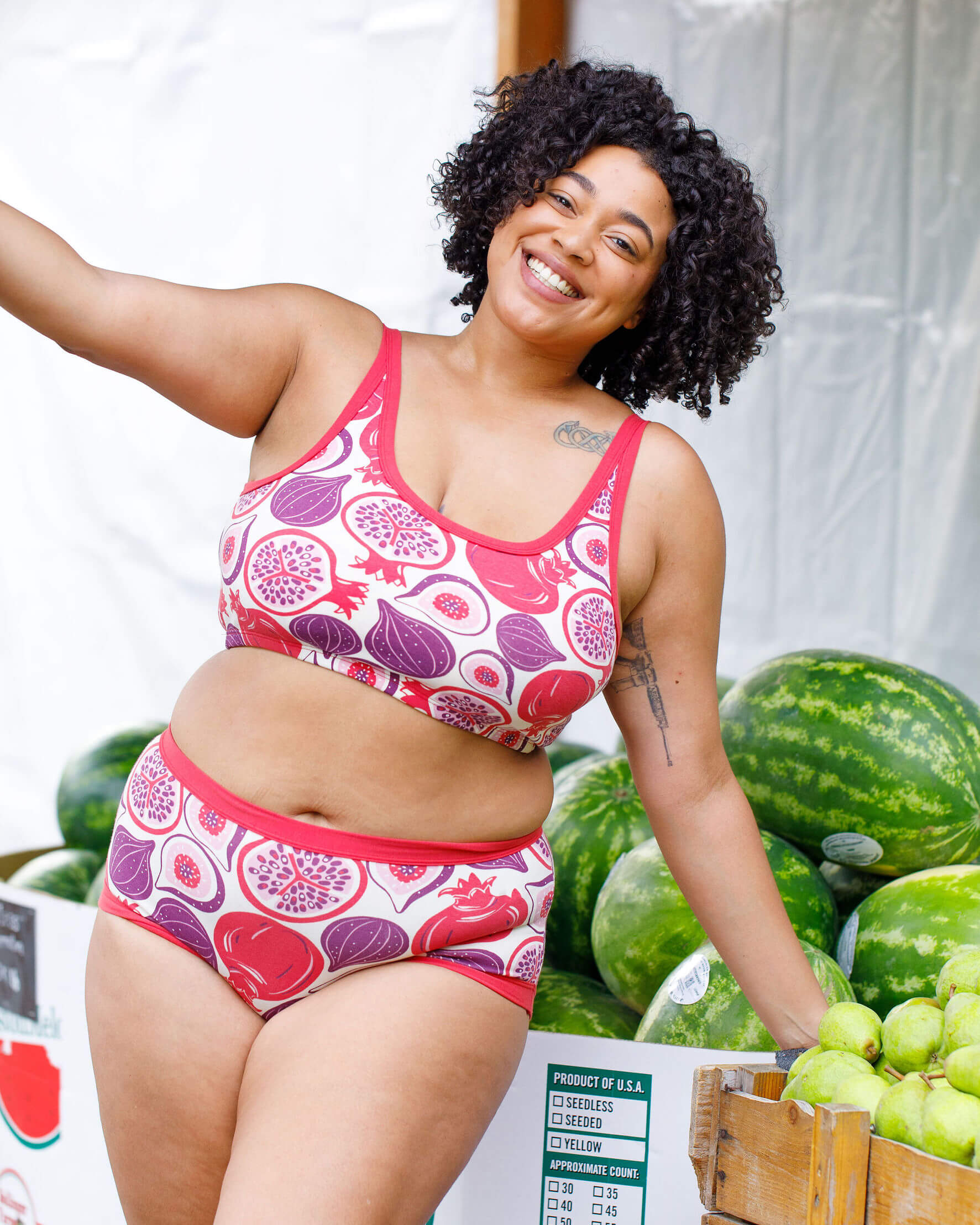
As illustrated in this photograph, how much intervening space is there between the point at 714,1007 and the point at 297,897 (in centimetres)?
79

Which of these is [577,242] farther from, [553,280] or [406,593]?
[406,593]

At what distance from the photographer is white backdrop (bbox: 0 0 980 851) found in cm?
336

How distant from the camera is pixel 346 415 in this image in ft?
4.96

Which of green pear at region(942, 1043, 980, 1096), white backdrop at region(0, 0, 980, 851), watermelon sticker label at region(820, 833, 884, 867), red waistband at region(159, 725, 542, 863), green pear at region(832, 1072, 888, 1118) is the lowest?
green pear at region(832, 1072, 888, 1118)

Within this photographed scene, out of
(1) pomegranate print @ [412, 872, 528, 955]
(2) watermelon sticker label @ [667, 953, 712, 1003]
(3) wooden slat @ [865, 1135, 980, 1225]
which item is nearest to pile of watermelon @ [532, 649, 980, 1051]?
(2) watermelon sticker label @ [667, 953, 712, 1003]

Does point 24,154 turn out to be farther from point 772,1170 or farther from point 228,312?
point 772,1170

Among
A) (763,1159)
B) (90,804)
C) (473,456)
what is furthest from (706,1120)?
(90,804)

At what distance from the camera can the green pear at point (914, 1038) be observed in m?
1.16

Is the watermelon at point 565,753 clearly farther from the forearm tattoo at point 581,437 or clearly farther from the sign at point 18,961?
the forearm tattoo at point 581,437

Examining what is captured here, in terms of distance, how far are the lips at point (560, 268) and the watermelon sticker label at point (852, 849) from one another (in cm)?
118

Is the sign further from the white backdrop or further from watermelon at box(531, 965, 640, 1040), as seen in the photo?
the white backdrop

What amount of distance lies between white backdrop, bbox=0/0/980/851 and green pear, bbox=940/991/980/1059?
2.41m

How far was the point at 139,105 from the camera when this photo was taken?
382cm

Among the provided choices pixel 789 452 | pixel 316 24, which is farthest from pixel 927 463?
pixel 316 24
